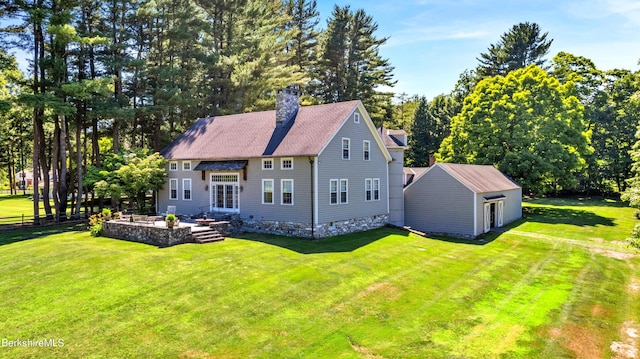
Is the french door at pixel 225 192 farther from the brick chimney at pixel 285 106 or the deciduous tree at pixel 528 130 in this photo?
the deciduous tree at pixel 528 130

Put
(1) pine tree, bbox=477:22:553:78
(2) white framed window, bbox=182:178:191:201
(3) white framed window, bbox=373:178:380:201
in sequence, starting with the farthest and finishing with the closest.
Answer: (1) pine tree, bbox=477:22:553:78 < (2) white framed window, bbox=182:178:191:201 < (3) white framed window, bbox=373:178:380:201

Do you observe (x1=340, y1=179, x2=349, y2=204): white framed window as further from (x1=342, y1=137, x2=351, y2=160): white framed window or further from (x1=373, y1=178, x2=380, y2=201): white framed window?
(x1=373, y1=178, x2=380, y2=201): white framed window

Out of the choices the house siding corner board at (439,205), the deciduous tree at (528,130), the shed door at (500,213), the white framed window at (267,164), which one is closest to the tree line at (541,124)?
the deciduous tree at (528,130)

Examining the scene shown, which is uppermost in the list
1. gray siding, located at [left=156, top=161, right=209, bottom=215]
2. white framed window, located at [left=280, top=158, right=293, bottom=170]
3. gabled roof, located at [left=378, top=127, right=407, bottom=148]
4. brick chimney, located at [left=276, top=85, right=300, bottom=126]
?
brick chimney, located at [left=276, top=85, right=300, bottom=126]

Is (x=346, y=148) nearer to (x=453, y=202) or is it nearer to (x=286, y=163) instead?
(x=286, y=163)

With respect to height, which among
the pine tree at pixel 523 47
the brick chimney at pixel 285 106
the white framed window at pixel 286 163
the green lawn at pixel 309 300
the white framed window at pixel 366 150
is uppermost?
the pine tree at pixel 523 47

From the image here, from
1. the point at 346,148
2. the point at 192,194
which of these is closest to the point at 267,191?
the point at 346,148

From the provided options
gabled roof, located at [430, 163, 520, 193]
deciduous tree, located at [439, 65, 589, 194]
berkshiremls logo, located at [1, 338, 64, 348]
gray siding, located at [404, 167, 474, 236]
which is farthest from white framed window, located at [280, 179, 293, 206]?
deciduous tree, located at [439, 65, 589, 194]
